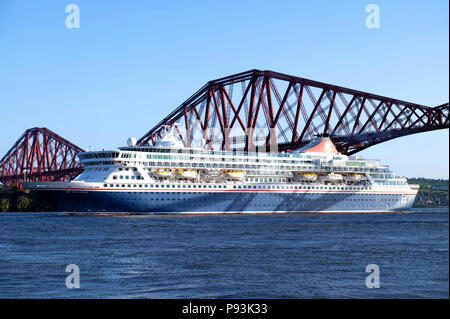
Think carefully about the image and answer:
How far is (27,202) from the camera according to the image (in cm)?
11731

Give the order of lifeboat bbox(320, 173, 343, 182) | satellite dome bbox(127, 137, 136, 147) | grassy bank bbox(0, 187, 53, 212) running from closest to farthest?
satellite dome bbox(127, 137, 136, 147) < lifeboat bbox(320, 173, 343, 182) < grassy bank bbox(0, 187, 53, 212)

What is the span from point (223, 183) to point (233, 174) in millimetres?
3208

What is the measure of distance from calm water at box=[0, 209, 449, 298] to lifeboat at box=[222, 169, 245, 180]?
36.6 m

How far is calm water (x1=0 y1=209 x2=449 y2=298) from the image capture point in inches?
738

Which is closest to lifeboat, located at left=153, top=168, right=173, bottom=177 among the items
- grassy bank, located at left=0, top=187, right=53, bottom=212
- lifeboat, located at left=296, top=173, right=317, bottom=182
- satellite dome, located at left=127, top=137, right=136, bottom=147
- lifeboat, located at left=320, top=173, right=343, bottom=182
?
satellite dome, located at left=127, top=137, right=136, bottom=147

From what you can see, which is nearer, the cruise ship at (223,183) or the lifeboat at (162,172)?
the cruise ship at (223,183)

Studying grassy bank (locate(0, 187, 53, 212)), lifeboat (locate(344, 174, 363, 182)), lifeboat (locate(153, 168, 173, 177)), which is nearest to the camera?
lifeboat (locate(153, 168, 173, 177))

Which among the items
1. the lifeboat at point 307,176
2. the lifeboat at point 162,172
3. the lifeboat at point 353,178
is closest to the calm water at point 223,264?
the lifeboat at point 162,172

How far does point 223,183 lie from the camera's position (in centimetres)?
7512

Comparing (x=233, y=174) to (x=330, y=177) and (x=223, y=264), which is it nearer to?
(x=330, y=177)

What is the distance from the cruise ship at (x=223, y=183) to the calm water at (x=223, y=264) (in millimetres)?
26687

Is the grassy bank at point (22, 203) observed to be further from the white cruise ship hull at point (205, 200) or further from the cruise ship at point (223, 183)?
the white cruise ship hull at point (205, 200)

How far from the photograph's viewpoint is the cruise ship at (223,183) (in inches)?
2657

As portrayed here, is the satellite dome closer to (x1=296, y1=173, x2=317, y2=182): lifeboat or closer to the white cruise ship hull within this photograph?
the white cruise ship hull
